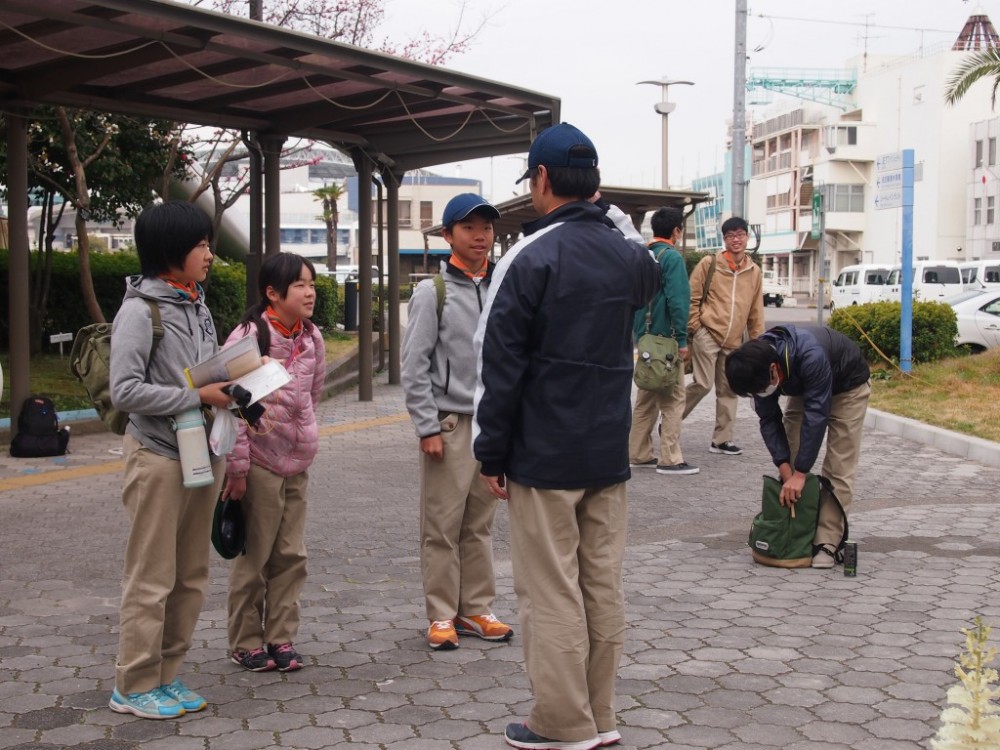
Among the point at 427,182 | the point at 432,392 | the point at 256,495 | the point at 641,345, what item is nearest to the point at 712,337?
the point at 641,345

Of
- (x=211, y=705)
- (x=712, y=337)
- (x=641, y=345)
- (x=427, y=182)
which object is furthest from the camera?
(x=427, y=182)

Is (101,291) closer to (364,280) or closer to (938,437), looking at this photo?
(364,280)

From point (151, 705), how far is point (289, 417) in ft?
3.67

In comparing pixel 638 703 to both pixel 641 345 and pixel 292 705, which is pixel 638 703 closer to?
pixel 292 705

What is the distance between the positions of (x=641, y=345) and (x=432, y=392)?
4009 millimetres

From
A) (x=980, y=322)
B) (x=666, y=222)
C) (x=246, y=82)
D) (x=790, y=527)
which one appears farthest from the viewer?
(x=980, y=322)

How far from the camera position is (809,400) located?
18.6 ft

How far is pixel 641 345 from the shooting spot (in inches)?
332

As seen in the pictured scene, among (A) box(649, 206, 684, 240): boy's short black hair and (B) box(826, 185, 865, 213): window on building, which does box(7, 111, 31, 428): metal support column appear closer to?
(A) box(649, 206, 684, 240): boy's short black hair

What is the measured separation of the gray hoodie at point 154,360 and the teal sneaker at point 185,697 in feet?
2.68

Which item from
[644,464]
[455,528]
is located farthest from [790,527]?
[644,464]

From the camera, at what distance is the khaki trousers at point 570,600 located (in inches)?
138

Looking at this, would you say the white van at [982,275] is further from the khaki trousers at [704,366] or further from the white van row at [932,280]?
the khaki trousers at [704,366]

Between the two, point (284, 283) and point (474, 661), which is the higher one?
point (284, 283)
